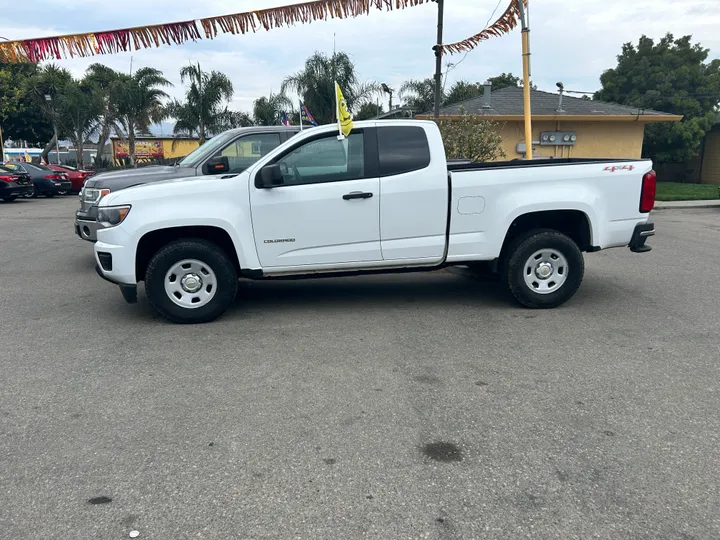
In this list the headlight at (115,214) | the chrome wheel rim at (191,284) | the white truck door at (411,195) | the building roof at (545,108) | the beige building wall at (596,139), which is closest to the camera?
the headlight at (115,214)

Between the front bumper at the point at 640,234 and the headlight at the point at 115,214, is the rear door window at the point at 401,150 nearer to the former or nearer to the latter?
the front bumper at the point at 640,234

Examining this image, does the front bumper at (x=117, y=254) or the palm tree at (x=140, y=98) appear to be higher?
the palm tree at (x=140, y=98)

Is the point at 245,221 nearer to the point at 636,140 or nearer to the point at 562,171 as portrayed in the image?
the point at 562,171

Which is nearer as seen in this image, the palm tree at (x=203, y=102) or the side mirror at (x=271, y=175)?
the side mirror at (x=271, y=175)

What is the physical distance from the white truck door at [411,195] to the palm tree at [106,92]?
105ft

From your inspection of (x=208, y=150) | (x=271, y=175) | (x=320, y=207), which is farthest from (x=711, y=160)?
(x=271, y=175)

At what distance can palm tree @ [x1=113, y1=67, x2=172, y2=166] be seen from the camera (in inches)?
1281

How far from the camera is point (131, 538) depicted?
281 cm

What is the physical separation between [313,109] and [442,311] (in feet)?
66.6

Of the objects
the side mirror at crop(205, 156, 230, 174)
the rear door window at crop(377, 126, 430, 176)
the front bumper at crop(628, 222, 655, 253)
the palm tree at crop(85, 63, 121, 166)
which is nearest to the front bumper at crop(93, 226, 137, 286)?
the side mirror at crop(205, 156, 230, 174)

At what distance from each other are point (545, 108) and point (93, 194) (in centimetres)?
1974

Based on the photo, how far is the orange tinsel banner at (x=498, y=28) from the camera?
10359 millimetres

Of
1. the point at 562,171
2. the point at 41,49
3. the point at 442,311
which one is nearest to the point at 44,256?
the point at 41,49

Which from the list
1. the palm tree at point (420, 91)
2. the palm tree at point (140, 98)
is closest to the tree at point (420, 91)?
the palm tree at point (420, 91)
